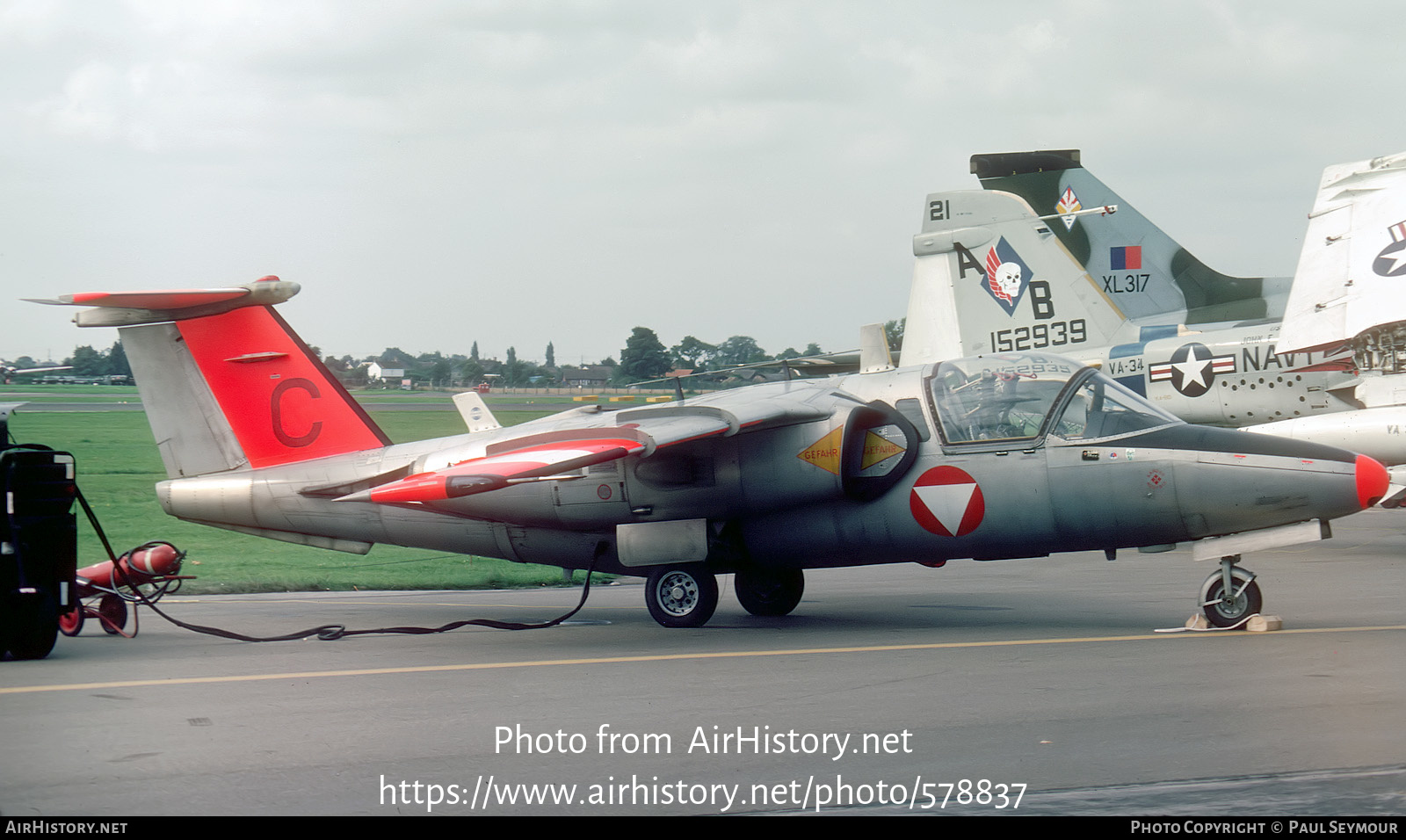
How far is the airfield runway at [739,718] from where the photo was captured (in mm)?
5137

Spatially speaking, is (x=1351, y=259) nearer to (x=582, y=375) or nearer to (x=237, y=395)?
(x=237, y=395)

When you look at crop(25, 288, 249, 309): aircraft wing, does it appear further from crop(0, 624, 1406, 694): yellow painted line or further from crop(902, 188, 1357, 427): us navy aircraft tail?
crop(902, 188, 1357, 427): us navy aircraft tail

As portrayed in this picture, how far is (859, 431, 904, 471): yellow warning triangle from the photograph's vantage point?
1065 cm

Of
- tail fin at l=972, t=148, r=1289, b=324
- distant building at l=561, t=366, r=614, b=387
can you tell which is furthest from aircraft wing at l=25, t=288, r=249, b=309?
tail fin at l=972, t=148, r=1289, b=324

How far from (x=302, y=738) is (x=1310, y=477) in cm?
800

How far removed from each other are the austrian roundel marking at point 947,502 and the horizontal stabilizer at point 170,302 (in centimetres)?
686

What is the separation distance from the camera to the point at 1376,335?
52.7 feet

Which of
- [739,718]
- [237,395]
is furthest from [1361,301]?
[237,395]

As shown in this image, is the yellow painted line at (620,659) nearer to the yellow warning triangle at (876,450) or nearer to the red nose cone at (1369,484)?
the red nose cone at (1369,484)

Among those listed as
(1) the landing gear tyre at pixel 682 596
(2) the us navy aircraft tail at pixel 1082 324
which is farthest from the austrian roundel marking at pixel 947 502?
(2) the us navy aircraft tail at pixel 1082 324

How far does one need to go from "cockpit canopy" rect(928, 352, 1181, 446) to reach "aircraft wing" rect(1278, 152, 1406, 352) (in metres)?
6.71

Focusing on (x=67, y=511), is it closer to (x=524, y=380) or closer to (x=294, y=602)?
(x=294, y=602)

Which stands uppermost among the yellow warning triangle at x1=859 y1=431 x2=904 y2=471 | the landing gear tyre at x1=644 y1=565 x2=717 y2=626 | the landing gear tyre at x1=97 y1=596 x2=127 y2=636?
the yellow warning triangle at x1=859 y1=431 x2=904 y2=471
